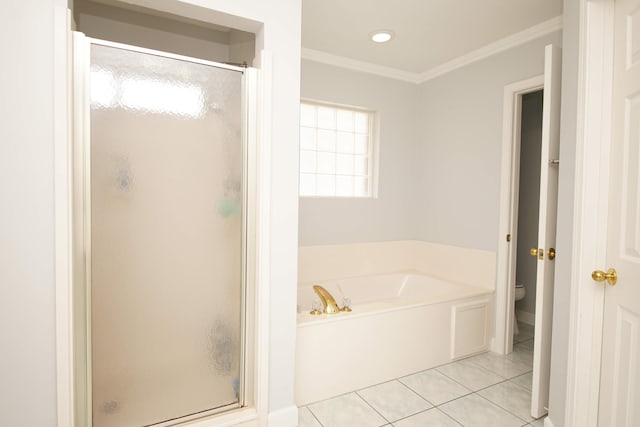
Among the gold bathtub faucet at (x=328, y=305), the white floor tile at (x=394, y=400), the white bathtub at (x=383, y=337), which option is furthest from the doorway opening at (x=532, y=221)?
the gold bathtub faucet at (x=328, y=305)

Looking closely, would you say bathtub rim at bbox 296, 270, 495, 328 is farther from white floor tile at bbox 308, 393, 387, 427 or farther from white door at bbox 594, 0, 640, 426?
white door at bbox 594, 0, 640, 426

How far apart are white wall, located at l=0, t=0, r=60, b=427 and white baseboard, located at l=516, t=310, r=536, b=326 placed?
162 inches

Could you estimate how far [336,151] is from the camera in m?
3.48

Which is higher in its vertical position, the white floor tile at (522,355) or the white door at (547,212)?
the white door at (547,212)

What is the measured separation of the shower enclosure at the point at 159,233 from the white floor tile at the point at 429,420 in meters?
0.95

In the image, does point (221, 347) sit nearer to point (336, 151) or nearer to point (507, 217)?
point (336, 151)

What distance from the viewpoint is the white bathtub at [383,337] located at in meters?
2.17

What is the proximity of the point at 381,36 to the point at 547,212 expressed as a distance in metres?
1.80

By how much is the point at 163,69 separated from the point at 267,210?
0.80 metres

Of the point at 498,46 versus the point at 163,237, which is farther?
the point at 498,46

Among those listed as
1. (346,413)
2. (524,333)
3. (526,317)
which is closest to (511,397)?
(346,413)

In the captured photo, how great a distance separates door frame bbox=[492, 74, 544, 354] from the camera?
286 centimetres

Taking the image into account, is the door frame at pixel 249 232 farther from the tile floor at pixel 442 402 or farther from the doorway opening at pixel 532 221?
the doorway opening at pixel 532 221

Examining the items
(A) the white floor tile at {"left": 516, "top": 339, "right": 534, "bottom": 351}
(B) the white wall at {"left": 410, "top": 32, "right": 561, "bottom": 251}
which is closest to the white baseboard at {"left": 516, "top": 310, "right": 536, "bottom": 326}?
(A) the white floor tile at {"left": 516, "top": 339, "right": 534, "bottom": 351}
